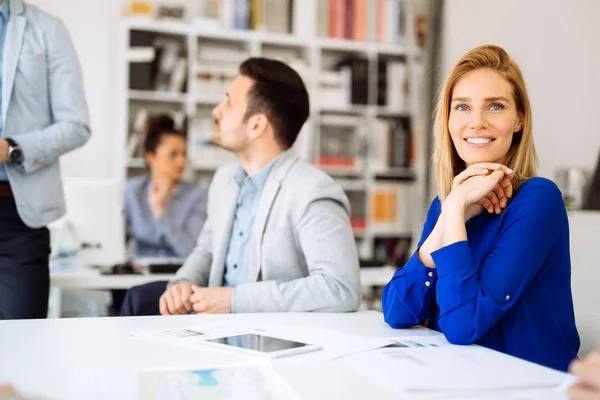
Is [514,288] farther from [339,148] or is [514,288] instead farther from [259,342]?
[339,148]

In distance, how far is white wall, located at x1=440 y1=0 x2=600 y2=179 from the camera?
11.1 ft

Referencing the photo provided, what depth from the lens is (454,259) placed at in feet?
3.79

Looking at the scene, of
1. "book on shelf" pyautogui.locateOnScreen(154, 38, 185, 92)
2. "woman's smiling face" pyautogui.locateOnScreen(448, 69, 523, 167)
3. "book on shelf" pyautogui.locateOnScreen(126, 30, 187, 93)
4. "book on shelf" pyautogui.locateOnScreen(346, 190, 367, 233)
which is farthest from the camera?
"book on shelf" pyautogui.locateOnScreen(346, 190, 367, 233)

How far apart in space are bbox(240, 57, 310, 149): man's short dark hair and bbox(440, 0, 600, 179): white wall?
167cm

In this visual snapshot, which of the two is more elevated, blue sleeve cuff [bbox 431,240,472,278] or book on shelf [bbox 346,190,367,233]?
blue sleeve cuff [bbox 431,240,472,278]

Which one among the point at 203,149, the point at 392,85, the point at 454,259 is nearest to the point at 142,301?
the point at 454,259

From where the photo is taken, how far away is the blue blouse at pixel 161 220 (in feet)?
13.8

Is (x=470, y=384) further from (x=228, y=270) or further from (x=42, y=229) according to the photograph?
(x=42, y=229)

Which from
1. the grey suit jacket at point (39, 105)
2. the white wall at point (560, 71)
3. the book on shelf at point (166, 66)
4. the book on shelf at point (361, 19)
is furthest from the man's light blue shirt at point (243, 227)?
the book on shelf at point (361, 19)

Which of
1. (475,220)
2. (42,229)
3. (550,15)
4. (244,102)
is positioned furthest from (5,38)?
(550,15)

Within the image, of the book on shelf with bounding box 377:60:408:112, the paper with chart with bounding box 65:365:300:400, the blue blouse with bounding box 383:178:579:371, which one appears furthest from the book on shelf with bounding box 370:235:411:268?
the paper with chart with bounding box 65:365:300:400

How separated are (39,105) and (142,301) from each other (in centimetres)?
72

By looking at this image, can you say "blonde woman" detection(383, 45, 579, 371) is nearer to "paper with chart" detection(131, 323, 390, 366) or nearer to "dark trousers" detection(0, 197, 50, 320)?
"paper with chart" detection(131, 323, 390, 366)

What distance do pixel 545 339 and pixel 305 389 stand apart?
0.60m
